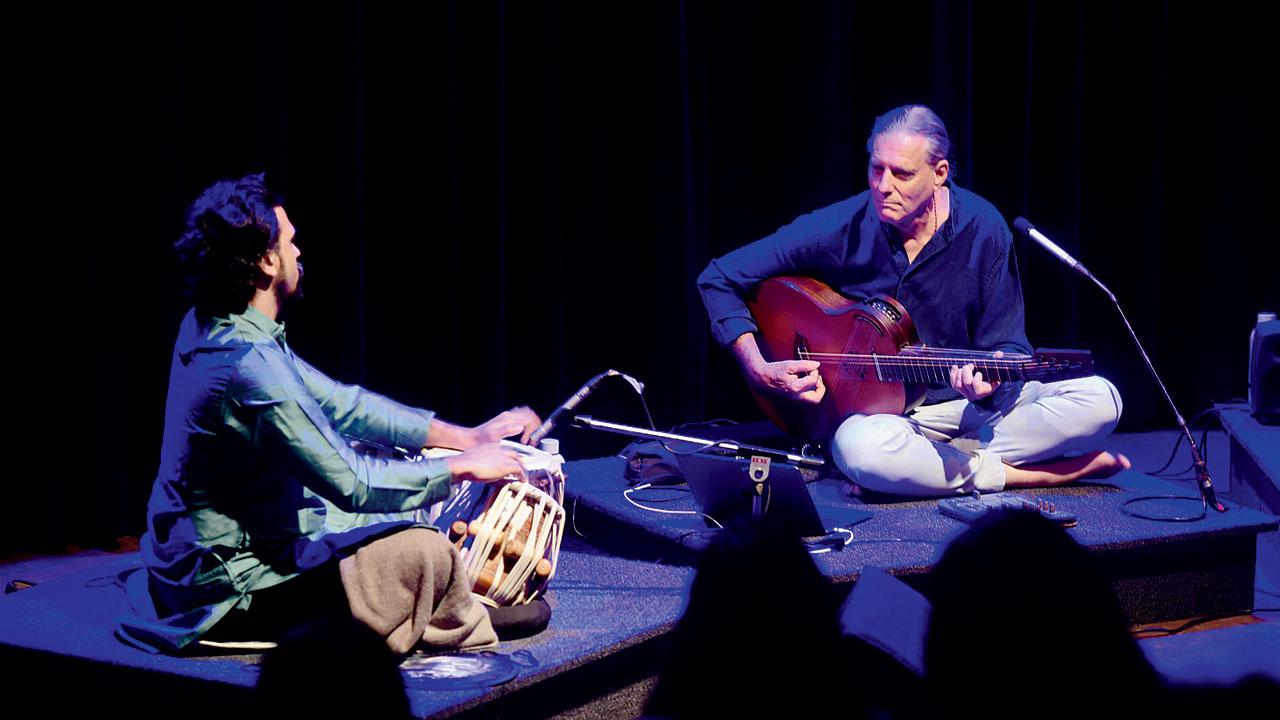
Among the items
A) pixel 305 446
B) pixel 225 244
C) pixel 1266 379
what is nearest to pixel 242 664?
pixel 305 446

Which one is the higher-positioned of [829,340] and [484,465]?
[829,340]

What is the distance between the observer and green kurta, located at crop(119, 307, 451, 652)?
2.48 metres

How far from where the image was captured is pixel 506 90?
468 centimetres

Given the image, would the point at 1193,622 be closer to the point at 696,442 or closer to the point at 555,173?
the point at 696,442

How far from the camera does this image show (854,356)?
4.02 m

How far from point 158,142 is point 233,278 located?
1784mm

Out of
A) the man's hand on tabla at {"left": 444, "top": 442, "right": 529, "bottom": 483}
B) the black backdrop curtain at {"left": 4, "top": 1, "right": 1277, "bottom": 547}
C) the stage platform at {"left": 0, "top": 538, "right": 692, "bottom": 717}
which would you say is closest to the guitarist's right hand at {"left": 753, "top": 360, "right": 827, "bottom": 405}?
the black backdrop curtain at {"left": 4, "top": 1, "right": 1277, "bottom": 547}

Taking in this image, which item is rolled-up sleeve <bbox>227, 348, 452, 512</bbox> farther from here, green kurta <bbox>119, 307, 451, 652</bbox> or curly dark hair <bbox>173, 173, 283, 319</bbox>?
curly dark hair <bbox>173, 173, 283, 319</bbox>

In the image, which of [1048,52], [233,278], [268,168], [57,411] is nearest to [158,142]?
[268,168]

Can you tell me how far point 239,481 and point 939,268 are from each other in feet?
7.88

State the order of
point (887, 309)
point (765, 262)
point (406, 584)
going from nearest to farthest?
1. point (406, 584)
2. point (887, 309)
3. point (765, 262)

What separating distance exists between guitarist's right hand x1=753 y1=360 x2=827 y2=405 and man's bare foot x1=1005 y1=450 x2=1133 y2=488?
0.68 metres

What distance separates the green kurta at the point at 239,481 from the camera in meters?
2.48

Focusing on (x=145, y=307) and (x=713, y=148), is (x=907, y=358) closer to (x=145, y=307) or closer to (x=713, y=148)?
(x=713, y=148)
